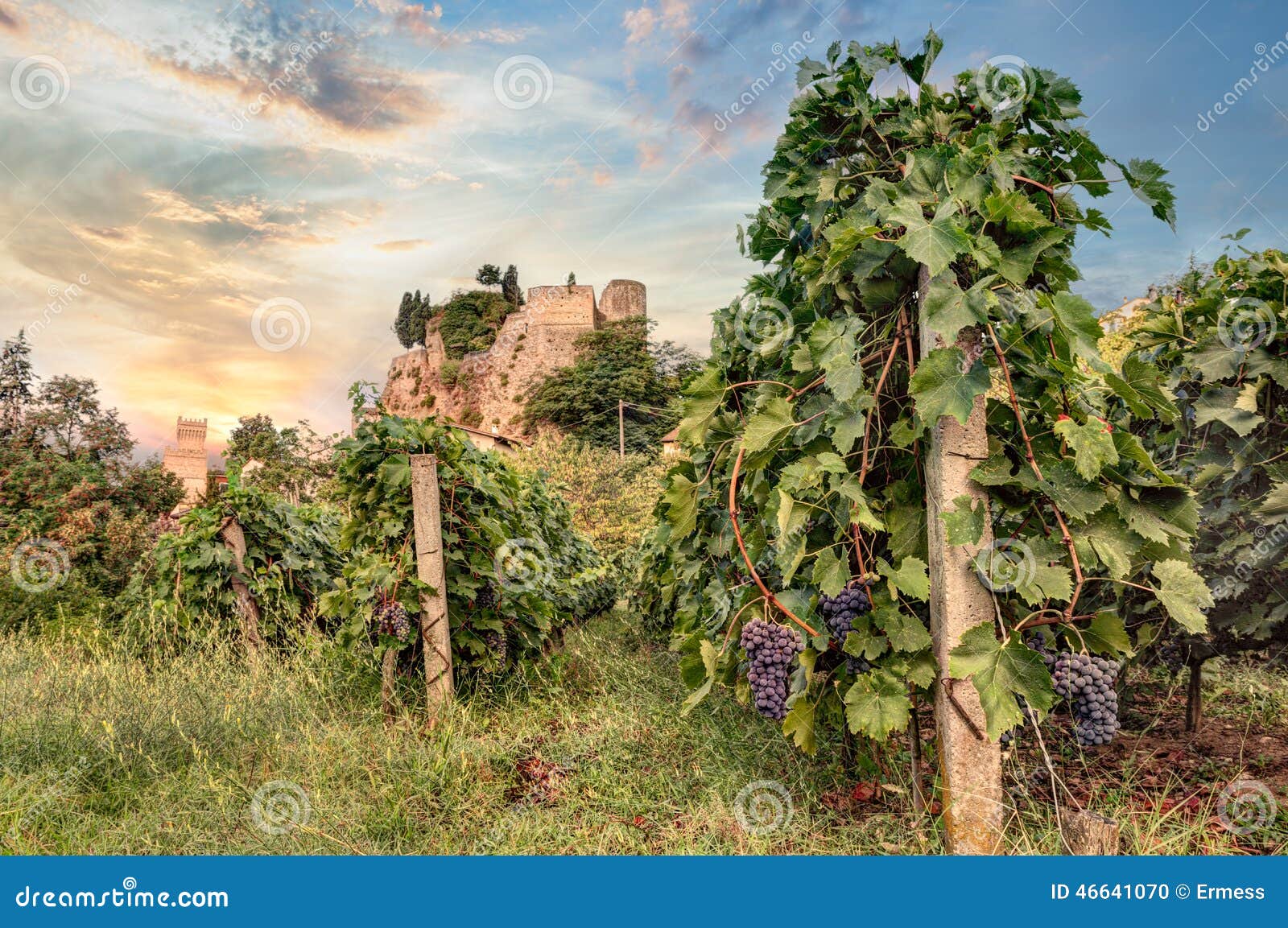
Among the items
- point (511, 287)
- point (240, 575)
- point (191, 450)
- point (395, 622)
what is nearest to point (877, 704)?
point (395, 622)

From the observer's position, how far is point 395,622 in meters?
4.23

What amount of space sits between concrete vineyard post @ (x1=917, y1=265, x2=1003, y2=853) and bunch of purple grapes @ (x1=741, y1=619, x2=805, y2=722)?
411 mm

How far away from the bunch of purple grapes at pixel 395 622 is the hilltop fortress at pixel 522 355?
3526 cm

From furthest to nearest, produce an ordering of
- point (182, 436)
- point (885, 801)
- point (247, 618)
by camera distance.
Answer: point (182, 436) < point (247, 618) < point (885, 801)

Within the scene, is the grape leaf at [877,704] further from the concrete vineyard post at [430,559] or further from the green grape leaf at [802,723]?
the concrete vineyard post at [430,559]

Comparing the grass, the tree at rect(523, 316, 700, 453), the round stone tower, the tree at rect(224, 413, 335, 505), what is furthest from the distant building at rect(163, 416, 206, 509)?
the round stone tower

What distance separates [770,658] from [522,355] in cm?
3986

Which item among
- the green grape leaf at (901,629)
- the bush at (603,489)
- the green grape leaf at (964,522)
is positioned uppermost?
the bush at (603,489)

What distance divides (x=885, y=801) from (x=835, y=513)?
1046mm

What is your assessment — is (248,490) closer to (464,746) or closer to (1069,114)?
(464,746)

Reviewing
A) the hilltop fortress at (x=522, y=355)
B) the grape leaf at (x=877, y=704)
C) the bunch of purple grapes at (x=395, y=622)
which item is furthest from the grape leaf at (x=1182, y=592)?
the hilltop fortress at (x=522, y=355)

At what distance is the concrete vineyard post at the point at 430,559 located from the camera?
4.39 metres

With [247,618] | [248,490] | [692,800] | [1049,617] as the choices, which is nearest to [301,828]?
[692,800]

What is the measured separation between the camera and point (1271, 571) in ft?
10.8
